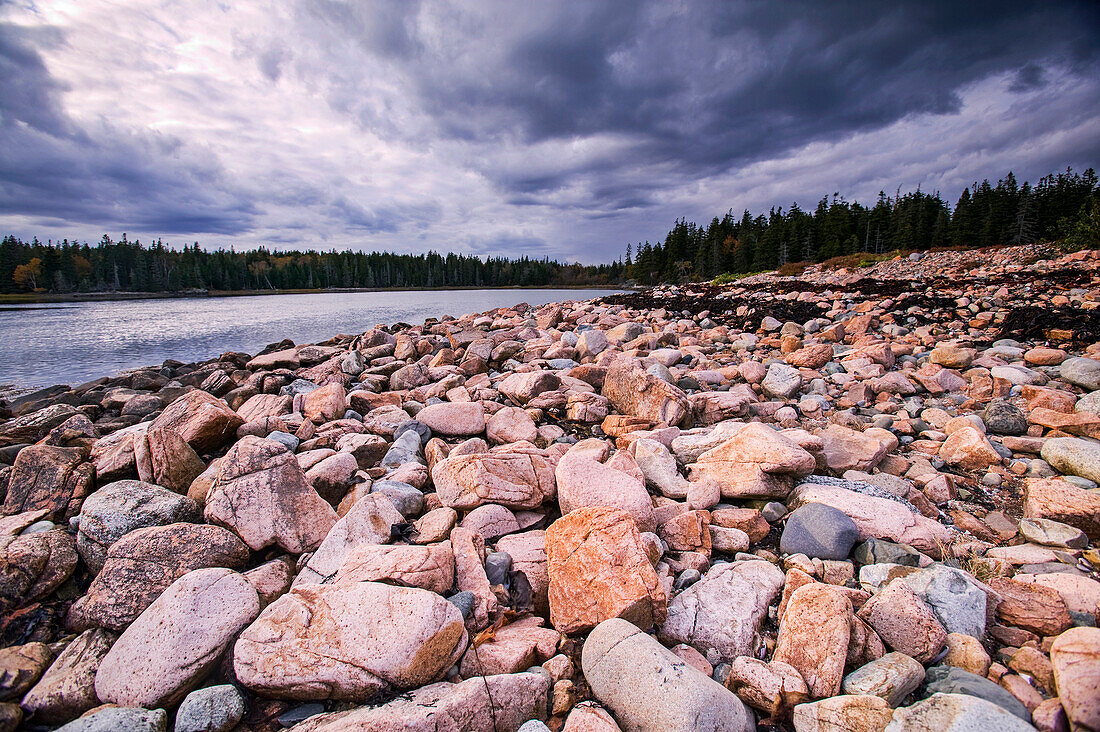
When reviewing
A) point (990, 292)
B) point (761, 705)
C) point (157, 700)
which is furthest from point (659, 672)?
point (990, 292)

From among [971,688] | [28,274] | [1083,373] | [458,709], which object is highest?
[28,274]

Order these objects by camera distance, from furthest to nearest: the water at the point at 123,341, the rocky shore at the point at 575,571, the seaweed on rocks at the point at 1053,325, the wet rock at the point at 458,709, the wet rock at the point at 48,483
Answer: the water at the point at 123,341 < the seaweed on rocks at the point at 1053,325 < the wet rock at the point at 48,483 < the rocky shore at the point at 575,571 < the wet rock at the point at 458,709

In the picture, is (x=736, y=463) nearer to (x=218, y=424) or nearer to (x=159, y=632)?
(x=159, y=632)

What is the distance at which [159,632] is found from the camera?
7.48 feet

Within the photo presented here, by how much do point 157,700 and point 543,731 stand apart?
6.25ft

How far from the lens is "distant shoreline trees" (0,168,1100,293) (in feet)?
157

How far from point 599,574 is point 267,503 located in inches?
96.3

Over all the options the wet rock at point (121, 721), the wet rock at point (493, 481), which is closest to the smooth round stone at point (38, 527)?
the wet rock at point (121, 721)

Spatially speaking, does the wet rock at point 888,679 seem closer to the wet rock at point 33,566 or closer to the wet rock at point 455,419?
the wet rock at point 455,419

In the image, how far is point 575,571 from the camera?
100 inches

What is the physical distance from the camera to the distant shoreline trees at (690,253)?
157 ft

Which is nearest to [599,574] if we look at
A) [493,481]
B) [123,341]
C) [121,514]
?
[493,481]

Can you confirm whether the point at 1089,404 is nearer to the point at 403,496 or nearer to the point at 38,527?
the point at 403,496

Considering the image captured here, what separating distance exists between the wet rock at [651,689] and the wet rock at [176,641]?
194 centimetres
